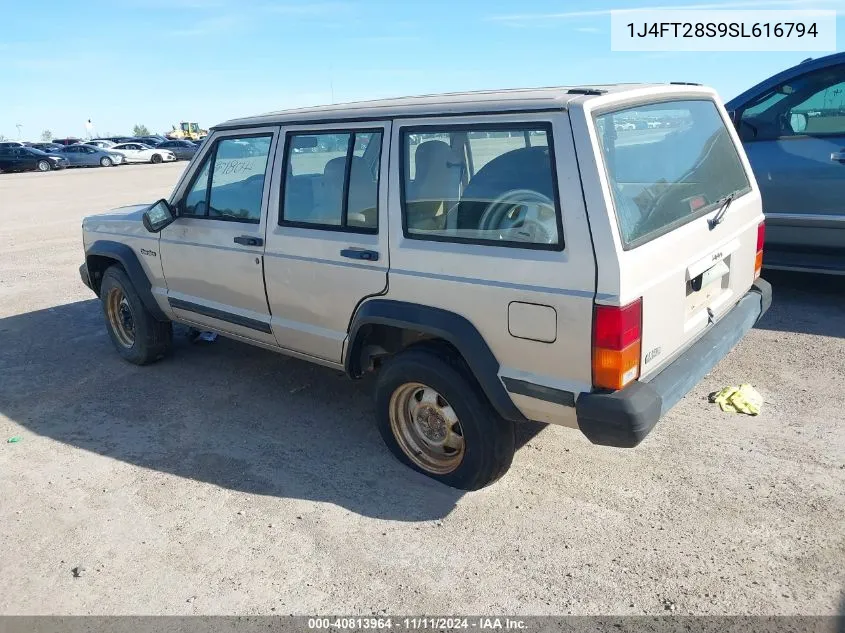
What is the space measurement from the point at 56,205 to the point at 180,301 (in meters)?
15.0

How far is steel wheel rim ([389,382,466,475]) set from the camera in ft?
11.4

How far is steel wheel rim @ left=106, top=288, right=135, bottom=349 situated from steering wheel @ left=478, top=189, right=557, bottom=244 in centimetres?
357

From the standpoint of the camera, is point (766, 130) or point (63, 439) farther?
point (766, 130)

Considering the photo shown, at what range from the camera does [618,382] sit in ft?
9.09

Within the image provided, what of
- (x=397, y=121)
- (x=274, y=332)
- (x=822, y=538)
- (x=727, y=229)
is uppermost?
(x=397, y=121)

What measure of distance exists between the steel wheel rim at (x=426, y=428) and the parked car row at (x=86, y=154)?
3647cm

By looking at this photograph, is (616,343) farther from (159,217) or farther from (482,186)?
(159,217)

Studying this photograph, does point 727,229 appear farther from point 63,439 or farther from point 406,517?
point 63,439

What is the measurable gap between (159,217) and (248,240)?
3.04 feet

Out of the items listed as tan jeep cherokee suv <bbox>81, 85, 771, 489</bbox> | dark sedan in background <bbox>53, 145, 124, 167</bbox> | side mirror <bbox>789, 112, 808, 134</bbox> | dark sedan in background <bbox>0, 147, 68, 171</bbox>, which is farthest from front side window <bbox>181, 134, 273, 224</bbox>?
dark sedan in background <bbox>53, 145, 124, 167</bbox>

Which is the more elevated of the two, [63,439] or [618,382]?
[618,382]

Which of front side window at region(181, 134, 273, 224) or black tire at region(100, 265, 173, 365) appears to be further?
black tire at region(100, 265, 173, 365)

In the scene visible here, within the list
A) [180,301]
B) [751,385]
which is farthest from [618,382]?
[180,301]

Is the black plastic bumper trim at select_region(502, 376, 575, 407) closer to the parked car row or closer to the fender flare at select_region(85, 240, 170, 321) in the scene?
the fender flare at select_region(85, 240, 170, 321)
